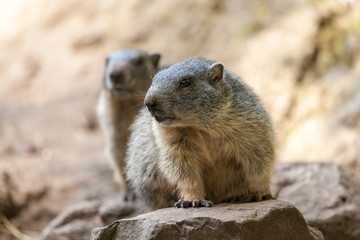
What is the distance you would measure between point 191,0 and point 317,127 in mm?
4559

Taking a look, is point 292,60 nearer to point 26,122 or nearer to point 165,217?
point 26,122

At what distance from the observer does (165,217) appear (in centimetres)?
425

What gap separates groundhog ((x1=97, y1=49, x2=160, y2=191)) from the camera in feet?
26.2

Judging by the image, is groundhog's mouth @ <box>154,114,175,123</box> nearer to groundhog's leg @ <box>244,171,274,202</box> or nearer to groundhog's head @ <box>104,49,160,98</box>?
groundhog's leg @ <box>244,171,274,202</box>

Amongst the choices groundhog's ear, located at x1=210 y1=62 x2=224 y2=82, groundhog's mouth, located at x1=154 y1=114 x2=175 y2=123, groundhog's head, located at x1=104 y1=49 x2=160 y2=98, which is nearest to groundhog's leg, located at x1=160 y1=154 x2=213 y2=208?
groundhog's mouth, located at x1=154 y1=114 x2=175 y2=123

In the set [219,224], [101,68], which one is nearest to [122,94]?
[101,68]

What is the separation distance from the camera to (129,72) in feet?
26.3

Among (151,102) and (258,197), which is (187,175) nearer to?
(258,197)

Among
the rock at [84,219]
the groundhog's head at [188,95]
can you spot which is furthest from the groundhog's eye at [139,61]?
the groundhog's head at [188,95]

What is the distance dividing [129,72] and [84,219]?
2.33 meters

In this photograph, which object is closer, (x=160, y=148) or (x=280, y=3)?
(x=160, y=148)

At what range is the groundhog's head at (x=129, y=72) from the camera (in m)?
7.95

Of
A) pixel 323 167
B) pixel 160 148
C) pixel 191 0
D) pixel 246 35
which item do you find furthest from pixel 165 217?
pixel 191 0

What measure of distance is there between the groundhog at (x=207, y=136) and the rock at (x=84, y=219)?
2003mm
